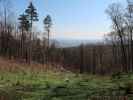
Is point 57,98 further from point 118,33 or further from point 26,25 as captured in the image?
point 26,25

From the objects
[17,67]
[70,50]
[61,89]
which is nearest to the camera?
[61,89]

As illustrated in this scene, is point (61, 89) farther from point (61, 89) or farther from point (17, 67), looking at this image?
point (17, 67)

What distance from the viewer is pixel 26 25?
51031mm

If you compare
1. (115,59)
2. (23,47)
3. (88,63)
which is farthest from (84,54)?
(23,47)

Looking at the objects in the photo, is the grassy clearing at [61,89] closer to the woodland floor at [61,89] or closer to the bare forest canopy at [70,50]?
the woodland floor at [61,89]

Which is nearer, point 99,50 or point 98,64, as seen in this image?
point 98,64

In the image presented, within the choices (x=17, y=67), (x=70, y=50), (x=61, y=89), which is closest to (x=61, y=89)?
(x=61, y=89)

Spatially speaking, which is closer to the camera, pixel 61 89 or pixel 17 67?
pixel 61 89

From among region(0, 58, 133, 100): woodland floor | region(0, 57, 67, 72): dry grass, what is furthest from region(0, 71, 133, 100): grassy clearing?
region(0, 57, 67, 72): dry grass

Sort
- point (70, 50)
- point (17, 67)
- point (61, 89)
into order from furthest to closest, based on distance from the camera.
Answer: point (70, 50) → point (17, 67) → point (61, 89)

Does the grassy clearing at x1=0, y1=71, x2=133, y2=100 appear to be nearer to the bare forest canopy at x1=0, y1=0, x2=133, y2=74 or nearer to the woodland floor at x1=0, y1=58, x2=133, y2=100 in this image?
the woodland floor at x1=0, y1=58, x2=133, y2=100

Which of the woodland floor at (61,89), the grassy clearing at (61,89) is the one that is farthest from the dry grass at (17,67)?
the grassy clearing at (61,89)

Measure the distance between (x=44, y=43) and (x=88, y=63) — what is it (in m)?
14.9

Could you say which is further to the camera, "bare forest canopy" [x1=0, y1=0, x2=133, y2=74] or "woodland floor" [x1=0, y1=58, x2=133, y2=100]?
"bare forest canopy" [x1=0, y1=0, x2=133, y2=74]
